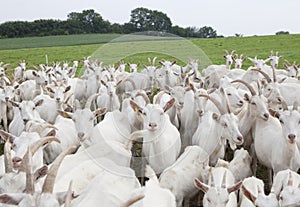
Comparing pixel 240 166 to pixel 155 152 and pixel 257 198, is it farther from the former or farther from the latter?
pixel 257 198

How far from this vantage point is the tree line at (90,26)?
22014 mm

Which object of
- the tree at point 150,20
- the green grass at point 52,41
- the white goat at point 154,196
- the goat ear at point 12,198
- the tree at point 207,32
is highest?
the tree at point 150,20

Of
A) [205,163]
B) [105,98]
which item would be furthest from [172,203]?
[105,98]

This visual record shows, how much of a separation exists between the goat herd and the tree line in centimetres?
987

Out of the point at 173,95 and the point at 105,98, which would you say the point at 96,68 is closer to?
the point at 105,98

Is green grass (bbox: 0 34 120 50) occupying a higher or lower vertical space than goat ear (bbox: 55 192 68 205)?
lower

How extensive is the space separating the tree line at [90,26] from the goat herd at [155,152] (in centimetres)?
987

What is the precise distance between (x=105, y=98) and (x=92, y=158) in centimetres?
469

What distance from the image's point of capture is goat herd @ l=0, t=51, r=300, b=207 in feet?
16.6

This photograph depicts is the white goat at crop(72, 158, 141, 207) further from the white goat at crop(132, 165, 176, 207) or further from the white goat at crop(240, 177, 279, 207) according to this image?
the white goat at crop(240, 177, 279, 207)

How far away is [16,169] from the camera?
5422 millimetres

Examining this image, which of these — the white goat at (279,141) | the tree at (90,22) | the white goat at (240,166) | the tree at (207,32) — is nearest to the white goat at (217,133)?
the white goat at (240,166)

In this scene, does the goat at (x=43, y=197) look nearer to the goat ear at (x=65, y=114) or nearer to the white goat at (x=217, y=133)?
the white goat at (x=217, y=133)

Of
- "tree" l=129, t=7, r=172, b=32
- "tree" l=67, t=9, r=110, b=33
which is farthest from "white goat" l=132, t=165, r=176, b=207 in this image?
Result: "tree" l=67, t=9, r=110, b=33
